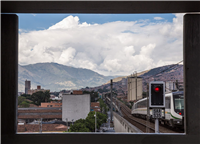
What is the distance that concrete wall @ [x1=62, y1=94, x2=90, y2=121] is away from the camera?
124 feet

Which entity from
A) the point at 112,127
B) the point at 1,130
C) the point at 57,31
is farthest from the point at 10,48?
the point at 57,31

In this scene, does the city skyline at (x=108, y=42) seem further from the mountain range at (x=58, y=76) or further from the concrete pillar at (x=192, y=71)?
the concrete pillar at (x=192, y=71)

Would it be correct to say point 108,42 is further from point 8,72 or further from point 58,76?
point 8,72

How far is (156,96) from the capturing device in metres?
3.89

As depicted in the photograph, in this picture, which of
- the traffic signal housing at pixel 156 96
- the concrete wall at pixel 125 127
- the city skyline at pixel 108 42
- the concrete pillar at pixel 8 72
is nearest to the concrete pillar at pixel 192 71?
the traffic signal housing at pixel 156 96

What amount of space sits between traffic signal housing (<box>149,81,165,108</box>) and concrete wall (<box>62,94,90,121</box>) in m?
33.3

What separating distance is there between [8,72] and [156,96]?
2681 millimetres

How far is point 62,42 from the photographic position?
258 feet

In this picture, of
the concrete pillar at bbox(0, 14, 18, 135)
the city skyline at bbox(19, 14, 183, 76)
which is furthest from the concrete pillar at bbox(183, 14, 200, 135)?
the city skyline at bbox(19, 14, 183, 76)

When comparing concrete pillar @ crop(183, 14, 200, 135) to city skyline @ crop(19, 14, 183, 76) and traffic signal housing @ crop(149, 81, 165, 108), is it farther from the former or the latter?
city skyline @ crop(19, 14, 183, 76)

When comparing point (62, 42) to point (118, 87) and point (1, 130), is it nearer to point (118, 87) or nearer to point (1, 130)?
point (118, 87)

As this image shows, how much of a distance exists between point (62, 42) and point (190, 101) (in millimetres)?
77546

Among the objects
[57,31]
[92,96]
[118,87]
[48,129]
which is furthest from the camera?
[57,31]
